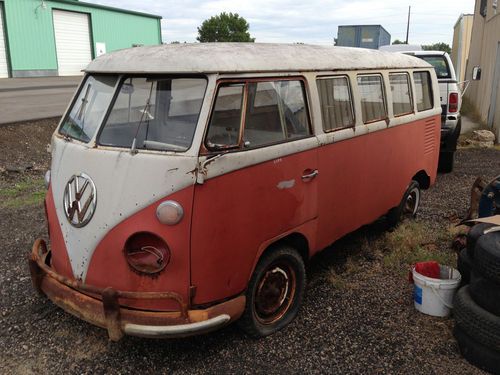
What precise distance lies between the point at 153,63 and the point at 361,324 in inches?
98.9

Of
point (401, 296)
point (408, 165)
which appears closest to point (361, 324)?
point (401, 296)

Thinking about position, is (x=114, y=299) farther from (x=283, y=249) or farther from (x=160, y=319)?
(x=283, y=249)

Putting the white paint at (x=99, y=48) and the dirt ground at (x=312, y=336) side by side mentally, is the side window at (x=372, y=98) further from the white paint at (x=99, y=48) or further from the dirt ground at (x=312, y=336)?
the white paint at (x=99, y=48)

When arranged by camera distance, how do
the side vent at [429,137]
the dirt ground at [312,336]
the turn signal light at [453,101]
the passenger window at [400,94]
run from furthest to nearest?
the turn signal light at [453,101]
the side vent at [429,137]
the passenger window at [400,94]
the dirt ground at [312,336]

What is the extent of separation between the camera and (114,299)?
2.98m

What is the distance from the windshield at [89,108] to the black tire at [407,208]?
3519mm

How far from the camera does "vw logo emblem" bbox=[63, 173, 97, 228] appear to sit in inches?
125

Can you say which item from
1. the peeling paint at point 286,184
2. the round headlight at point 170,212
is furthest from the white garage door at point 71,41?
the round headlight at point 170,212

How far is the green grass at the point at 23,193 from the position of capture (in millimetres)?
6965

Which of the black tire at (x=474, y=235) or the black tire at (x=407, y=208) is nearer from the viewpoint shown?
the black tire at (x=474, y=235)

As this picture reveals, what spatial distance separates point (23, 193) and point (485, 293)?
6754 mm

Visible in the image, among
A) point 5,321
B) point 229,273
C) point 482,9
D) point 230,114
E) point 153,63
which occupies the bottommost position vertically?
point 5,321

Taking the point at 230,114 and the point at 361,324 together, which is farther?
the point at 361,324

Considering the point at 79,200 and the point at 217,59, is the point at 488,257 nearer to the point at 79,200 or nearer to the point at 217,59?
the point at 217,59
